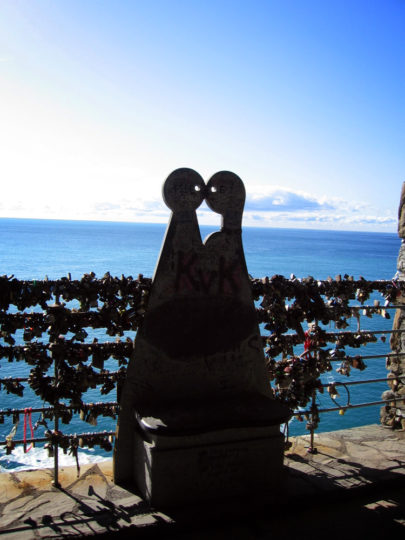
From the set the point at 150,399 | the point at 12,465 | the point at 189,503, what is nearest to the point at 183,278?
the point at 150,399

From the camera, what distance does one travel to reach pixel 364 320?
26641 millimetres

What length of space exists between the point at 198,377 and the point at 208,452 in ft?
2.16

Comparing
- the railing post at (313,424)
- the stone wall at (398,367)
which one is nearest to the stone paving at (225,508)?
the railing post at (313,424)

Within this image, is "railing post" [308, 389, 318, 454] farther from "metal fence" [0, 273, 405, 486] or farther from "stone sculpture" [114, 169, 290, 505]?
"stone sculpture" [114, 169, 290, 505]

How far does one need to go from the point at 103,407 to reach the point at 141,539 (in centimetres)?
107

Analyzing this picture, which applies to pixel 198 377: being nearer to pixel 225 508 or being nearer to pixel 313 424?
pixel 225 508

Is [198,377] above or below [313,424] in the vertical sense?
above

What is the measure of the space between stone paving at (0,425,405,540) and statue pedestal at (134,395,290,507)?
115 millimetres

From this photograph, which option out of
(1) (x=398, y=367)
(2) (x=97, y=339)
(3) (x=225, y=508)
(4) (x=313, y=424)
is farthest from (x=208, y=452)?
(1) (x=398, y=367)

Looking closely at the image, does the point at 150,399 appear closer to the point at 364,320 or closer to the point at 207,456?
the point at 207,456

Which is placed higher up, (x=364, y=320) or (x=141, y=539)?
(x=141, y=539)

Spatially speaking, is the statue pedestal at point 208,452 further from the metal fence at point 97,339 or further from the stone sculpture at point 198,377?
the metal fence at point 97,339

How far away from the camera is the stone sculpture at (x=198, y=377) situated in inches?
149

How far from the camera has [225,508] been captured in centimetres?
382
